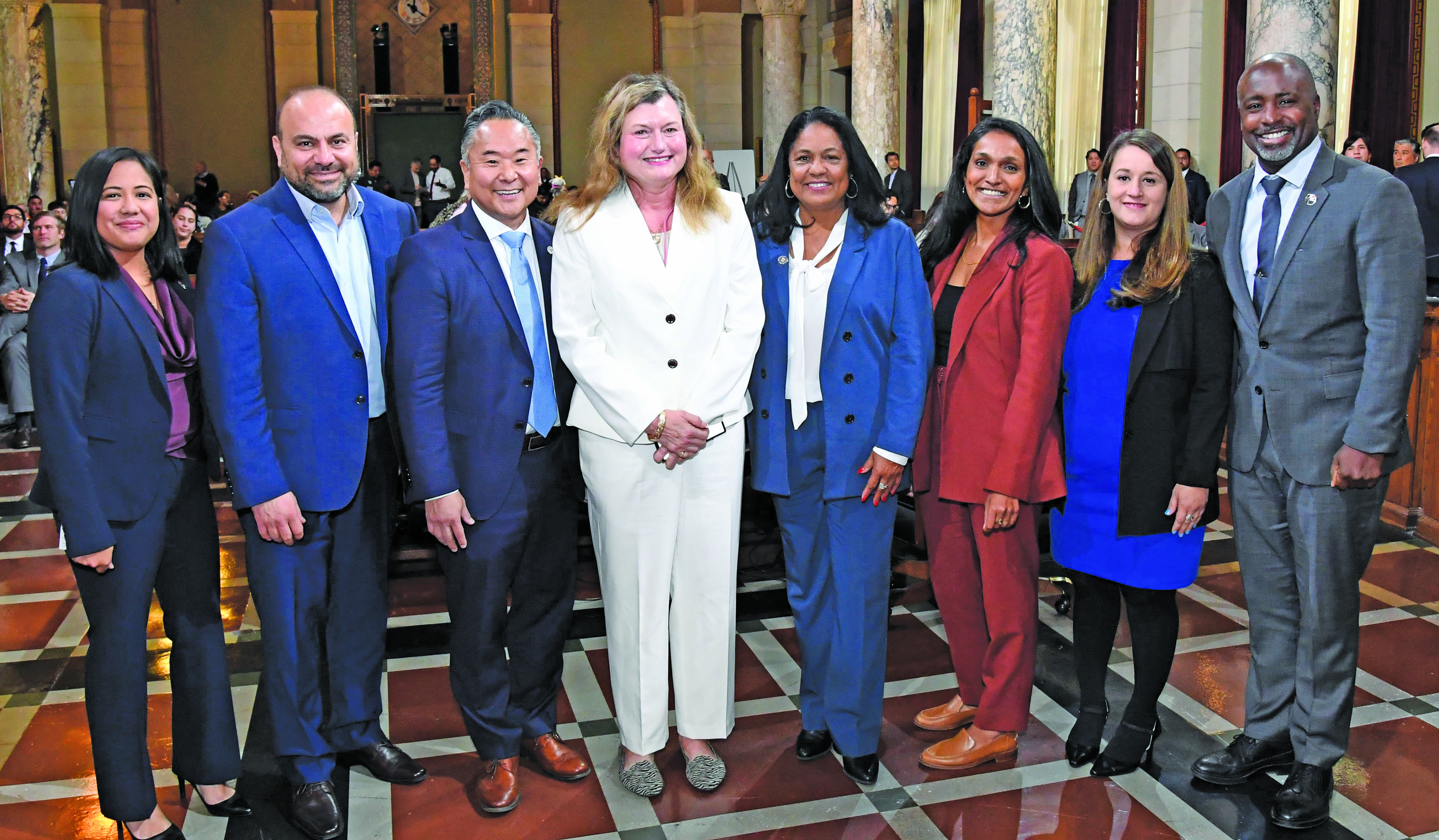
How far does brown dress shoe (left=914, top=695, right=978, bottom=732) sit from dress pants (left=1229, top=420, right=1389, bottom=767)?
30.6 inches

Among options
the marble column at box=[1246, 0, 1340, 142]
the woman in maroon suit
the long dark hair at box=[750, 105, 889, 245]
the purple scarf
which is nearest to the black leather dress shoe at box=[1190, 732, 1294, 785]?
the woman in maroon suit

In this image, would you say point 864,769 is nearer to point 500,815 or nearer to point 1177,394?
point 500,815

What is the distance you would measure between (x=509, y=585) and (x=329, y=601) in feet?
1.52

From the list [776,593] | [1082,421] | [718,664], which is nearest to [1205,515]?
[1082,421]

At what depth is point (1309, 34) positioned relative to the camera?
19.5 ft

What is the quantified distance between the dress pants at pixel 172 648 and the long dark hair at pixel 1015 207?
1.97 m

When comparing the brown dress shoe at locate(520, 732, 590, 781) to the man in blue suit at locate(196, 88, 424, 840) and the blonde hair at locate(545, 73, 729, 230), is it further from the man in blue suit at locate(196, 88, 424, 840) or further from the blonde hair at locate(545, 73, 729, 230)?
the blonde hair at locate(545, 73, 729, 230)

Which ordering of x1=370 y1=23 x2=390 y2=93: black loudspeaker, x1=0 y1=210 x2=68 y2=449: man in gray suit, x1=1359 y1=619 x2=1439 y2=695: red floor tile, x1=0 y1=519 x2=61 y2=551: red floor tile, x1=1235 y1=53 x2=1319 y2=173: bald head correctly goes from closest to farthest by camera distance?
x1=1235 y1=53 x2=1319 y2=173: bald head → x1=1359 y1=619 x2=1439 y2=695: red floor tile → x1=0 y1=519 x2=61 y2=551: red floor tile → x1=0 y1=210 x2=68 y2=449: man in gray suit → x1=370 y1=23 x2=390 y2=93: black loudspeaker

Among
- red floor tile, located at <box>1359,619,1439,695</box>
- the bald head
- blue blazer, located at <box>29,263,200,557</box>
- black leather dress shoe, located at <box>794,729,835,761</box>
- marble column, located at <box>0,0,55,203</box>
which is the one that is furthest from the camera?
marble column, located at <box>0,0,55,203</box>

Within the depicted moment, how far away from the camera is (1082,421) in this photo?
2955 mm

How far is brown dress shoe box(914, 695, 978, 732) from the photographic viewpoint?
131 inches

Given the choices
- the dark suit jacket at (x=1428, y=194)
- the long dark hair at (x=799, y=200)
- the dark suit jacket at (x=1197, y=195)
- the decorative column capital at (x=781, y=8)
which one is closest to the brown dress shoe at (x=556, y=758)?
the long dark hair at (x=799, y=200)

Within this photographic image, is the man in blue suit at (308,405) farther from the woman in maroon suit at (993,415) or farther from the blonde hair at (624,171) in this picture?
the woman in maroon suit at (993,415)

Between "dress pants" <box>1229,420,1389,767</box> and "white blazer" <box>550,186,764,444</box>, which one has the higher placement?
"white blazer" <box>550,186,764,444</box>
